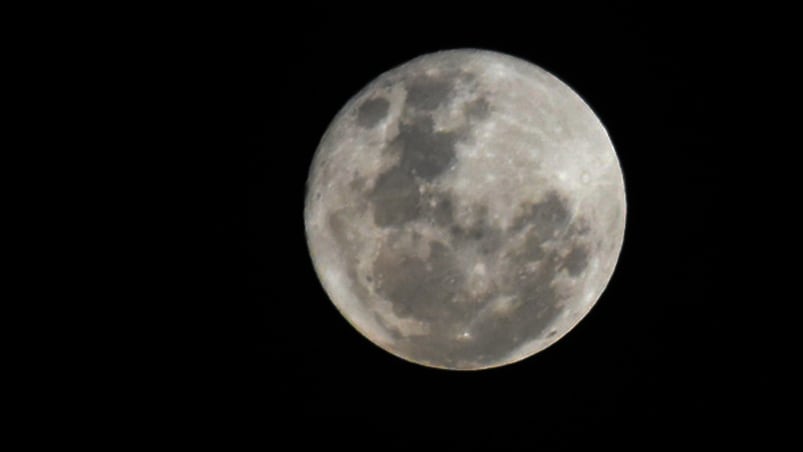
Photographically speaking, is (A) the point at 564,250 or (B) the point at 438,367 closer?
(A) the point at 564,250

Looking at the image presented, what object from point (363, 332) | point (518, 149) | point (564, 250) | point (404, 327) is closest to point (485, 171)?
point (518, 149)

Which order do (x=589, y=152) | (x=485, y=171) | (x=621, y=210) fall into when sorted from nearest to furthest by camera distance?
(x=485, y=171) < (x=589, y=152) < (x=621, y=210)

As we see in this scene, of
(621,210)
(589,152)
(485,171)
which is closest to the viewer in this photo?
(485,171)

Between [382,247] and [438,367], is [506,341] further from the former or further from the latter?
[382,247]

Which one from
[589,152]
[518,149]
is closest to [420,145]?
[518,149]

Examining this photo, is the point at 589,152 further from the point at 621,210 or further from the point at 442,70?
the point at 442,70

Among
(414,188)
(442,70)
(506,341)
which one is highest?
(442,70)

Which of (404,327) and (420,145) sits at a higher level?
(420,145)
